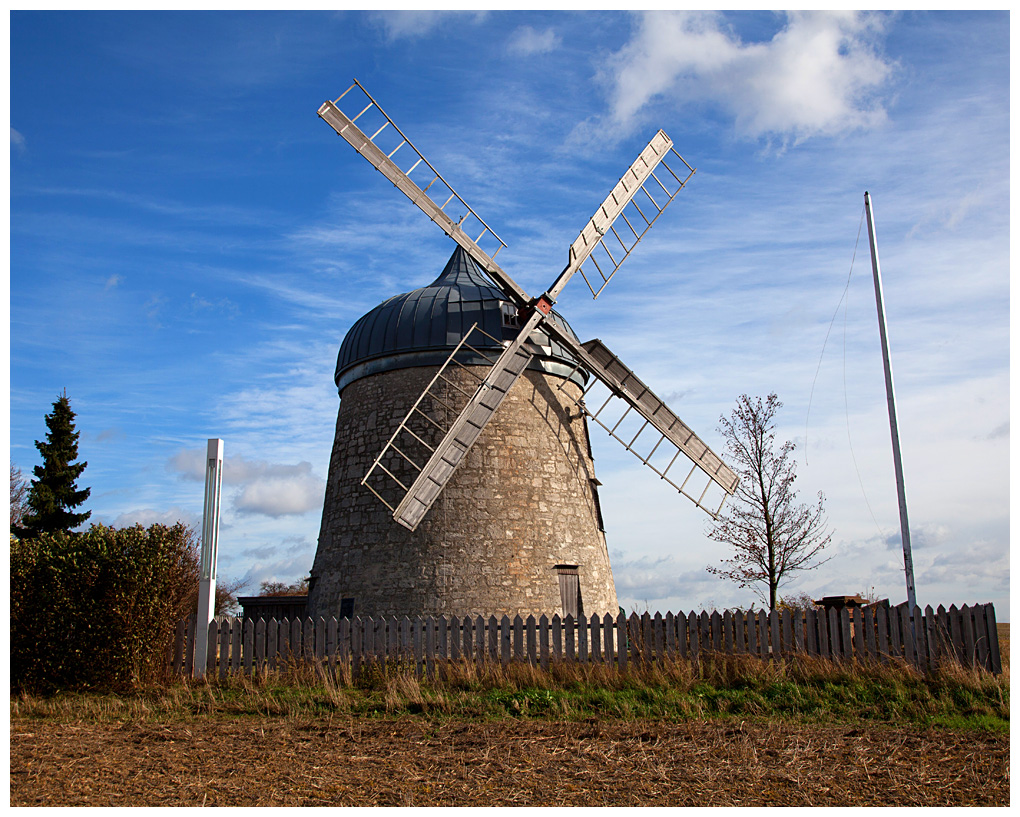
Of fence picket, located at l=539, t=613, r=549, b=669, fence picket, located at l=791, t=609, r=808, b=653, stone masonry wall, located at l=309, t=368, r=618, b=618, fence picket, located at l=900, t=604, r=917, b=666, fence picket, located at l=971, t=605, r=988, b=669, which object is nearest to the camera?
fence picket, located at l=971, t=605, r=988, b=669

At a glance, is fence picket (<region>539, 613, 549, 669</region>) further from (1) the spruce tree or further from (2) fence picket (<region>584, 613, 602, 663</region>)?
(1) the spruce tree

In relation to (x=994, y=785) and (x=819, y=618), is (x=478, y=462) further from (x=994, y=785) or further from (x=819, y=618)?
(x=994, y=785)

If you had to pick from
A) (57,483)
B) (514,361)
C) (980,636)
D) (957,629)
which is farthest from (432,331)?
(57,483)

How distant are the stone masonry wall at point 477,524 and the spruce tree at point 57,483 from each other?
13069mm

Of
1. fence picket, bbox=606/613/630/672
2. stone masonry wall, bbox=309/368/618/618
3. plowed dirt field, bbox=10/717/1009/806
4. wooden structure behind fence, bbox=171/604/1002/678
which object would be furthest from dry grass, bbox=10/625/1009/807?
stone masonry wall, bbox=309/368/618/618

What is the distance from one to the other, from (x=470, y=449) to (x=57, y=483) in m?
17.0

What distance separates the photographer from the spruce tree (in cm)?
2389

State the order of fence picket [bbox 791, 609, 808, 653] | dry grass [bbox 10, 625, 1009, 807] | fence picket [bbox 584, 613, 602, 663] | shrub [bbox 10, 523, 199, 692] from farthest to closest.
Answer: fence picket [bbox 584, 613, 602, 663]
fence picket [bbox 791, 609, 808, 653]
shrub [bbox 10, 523, 199, 692]
dry grass [bbox 10, 625, 1009, 807]

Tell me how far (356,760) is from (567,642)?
5255mm

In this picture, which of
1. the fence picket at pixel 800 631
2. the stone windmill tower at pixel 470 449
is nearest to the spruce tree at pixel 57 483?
the stone windmill tower at pixel 470 449

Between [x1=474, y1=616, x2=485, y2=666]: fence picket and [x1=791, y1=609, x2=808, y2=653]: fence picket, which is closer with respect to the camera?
[x1=791, y1=609, x2=808, y2=653]: fence picket

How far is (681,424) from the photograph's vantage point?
53.1 feet

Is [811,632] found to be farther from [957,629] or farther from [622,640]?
[622,640]

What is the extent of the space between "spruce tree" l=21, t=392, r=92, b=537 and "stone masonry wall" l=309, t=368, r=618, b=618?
13.1m
